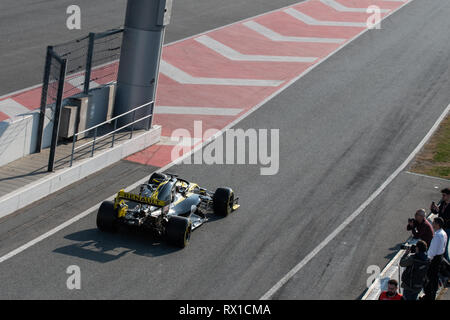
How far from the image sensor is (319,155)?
74.3 ft

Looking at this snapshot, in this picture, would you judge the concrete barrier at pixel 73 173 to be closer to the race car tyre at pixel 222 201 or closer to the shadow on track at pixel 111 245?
the shadow on track at pixel 111 245

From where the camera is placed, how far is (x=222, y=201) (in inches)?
698

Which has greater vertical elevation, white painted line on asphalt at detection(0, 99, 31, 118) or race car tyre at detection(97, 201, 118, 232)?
race car tyre at detection(97, 201, 118, 232)

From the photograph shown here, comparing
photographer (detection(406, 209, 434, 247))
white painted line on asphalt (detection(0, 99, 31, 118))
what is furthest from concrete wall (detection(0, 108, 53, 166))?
photographer (detection(406, 209, 434, 247))

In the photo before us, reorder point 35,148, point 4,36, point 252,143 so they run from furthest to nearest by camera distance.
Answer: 1. point 4,36
2. point 252,143
3. point 35,148

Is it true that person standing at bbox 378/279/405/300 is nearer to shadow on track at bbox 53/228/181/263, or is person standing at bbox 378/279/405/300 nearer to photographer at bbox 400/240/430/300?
photographer at bbox 400/240/430/300

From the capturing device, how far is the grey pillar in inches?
862

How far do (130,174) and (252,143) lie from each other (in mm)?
4747

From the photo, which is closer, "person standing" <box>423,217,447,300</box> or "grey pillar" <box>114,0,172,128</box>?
"person standing" <box>423,217,447,300</box>

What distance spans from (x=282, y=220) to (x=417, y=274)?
15.4ft

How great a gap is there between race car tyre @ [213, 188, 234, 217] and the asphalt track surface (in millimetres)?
265
